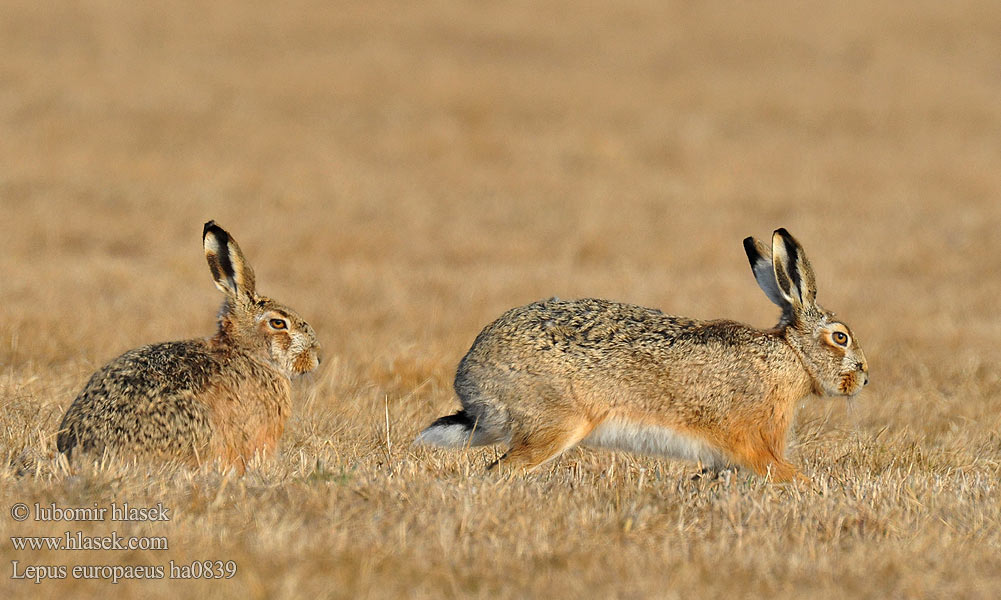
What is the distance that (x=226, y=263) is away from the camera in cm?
622

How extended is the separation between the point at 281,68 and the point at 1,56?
574 centimetres

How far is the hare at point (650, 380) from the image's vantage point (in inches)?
229

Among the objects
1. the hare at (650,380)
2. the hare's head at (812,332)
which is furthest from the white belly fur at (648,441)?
the hare's head at (812,332)

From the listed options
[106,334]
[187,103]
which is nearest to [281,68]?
[187,103]

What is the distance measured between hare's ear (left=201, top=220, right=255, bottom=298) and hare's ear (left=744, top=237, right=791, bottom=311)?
2.76m

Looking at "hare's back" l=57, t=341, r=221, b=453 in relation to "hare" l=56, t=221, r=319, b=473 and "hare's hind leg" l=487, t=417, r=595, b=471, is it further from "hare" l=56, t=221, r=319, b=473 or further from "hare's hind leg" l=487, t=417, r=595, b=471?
"hare's hind leg" l=487, t=417, r=595, b=471

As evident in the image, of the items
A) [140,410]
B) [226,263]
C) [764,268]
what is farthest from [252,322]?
[764,268]

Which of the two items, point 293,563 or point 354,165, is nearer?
point 293,563

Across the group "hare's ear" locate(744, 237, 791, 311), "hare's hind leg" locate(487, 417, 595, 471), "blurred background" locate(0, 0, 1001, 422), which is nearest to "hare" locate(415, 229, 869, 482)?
"hare's hind leg" locate(487, 417, 595, 471)

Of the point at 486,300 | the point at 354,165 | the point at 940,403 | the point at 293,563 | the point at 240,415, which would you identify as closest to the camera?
the point at 293,563

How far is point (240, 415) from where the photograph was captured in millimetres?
5660

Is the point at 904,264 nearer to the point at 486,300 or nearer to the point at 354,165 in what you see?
the point at 486,300

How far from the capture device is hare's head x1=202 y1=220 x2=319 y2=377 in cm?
620

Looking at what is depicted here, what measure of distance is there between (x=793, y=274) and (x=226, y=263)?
3.06 metres
